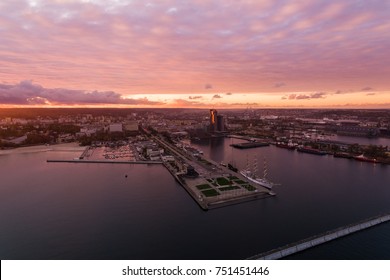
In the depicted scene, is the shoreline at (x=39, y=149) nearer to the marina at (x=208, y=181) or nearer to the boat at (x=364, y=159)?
the marina at (x=208, y=181)

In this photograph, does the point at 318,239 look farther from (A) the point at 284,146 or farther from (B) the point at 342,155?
(A) the point at 284,146

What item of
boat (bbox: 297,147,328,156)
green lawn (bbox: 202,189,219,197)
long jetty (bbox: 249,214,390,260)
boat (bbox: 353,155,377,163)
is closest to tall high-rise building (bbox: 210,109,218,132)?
boat (bbox: 297,147,328,156)

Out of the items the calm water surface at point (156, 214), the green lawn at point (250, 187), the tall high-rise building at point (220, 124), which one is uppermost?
the tall high-rise building at point (220, 124)

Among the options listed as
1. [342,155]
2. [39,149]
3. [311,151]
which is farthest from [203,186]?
[39,149]

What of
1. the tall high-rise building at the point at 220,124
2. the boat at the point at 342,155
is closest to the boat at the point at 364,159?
the boat at the point at 342,155

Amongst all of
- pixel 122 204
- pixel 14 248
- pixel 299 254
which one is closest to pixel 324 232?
pixel 299 254
